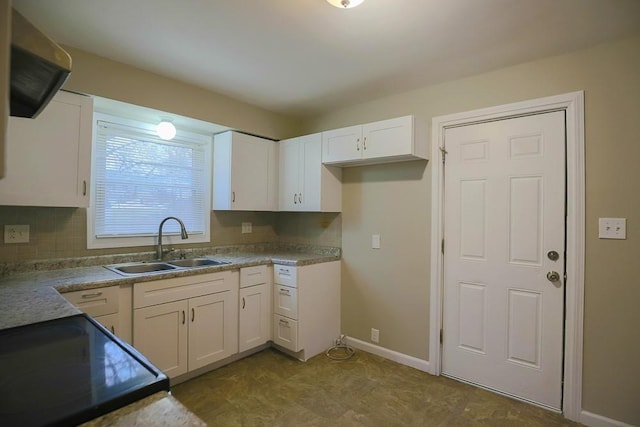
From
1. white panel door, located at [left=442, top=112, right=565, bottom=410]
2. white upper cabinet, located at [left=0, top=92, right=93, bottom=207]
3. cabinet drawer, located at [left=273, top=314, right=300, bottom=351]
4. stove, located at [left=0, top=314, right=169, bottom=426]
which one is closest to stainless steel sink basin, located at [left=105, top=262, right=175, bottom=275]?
white upper cabinet, located at [left=0, top=92, right=93, bottom=207]

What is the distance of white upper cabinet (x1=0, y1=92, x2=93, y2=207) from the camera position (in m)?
2.00

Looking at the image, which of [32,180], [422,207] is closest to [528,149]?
[422,207]

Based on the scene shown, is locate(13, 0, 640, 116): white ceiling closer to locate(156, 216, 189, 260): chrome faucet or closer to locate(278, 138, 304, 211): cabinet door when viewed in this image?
locate(278, 138, 304, 211): cabinet door

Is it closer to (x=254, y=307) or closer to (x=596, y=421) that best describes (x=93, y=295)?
(x=254, y=307)

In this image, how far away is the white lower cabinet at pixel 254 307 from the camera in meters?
2.85

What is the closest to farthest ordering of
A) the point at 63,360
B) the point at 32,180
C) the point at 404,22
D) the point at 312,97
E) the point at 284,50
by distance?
1. the point at 63,360
2. the point at 404,22
3. the point at 32,180
4. the point at 284,50
5. the point at 312,97

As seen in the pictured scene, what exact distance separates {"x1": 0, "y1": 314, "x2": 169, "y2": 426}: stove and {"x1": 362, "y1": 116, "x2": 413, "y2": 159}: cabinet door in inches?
87.1

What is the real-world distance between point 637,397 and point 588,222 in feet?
3.42

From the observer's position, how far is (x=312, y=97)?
3086 millimetres

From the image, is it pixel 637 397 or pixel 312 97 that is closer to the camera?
pixel 637 397

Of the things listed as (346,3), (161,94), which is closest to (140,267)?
(161,94)

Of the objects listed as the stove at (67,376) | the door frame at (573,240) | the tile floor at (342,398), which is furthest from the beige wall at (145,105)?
the door frame at (573,240)

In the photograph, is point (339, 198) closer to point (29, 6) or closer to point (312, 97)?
point (312, 97)

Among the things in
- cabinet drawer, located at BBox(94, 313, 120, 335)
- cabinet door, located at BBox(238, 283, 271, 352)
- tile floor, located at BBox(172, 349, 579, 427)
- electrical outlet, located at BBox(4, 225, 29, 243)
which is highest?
electrical outlet, located at BBox(4, 225, 29, 243)
